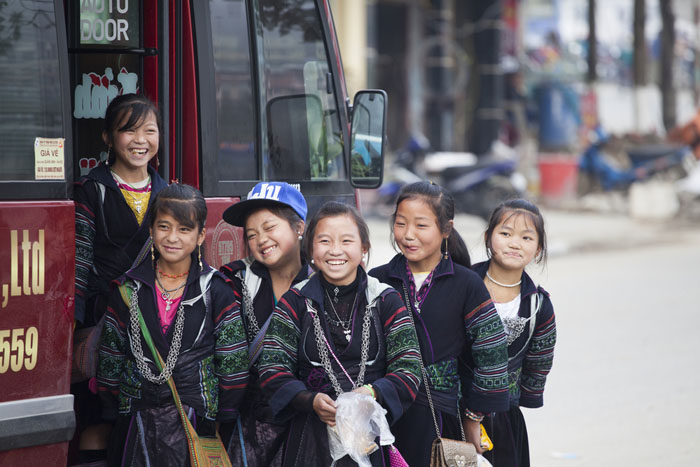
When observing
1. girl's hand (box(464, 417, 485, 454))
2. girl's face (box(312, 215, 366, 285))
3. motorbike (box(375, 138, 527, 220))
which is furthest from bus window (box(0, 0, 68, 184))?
motorbike (box(375, 138, 527, 220))

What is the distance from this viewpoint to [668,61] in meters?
23.8

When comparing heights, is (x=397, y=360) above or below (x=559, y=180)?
below

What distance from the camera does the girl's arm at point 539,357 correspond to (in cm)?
338

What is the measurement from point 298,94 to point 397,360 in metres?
1.44

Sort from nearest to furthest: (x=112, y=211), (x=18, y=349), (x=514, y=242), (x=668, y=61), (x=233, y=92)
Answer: (x=18, y=349)
(x=112, y=211)
(x=514, y=242)
(x=233, y=92)
(x=668, y=61)

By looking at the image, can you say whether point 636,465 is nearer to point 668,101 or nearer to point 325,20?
point 325,20

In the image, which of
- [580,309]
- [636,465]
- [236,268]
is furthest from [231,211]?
[580,309]

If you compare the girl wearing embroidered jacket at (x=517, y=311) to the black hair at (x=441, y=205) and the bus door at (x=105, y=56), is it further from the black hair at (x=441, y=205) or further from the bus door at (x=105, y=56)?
the bus door at (x=105, y=56)

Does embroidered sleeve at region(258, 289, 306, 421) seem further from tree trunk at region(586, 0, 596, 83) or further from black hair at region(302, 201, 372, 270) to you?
tree trunk at region(586, 0, 596, 83)

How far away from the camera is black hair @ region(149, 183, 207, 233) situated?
2947mm

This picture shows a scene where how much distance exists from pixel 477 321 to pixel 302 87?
4.54ft

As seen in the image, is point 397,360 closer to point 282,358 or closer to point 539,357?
point 282,358

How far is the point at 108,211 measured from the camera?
3150 mm

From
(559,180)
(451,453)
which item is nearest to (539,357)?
(451,453)
